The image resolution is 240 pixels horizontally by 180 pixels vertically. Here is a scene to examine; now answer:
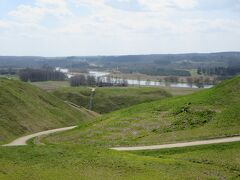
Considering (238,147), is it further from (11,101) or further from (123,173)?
(11,101)

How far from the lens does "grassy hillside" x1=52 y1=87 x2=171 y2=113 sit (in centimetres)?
13125

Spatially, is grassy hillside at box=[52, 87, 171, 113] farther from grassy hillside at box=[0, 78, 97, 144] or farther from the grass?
the grass

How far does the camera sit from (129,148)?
130 ft

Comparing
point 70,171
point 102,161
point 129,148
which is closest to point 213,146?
point 129,148

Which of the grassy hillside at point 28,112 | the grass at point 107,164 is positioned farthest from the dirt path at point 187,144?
the grassy hillside at point 28,112

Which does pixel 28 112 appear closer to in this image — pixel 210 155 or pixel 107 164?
pixel 107 164

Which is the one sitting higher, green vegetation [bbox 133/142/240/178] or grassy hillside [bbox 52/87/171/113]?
green vegetation [bbox 133/142/240/178]

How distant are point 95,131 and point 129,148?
10.3m

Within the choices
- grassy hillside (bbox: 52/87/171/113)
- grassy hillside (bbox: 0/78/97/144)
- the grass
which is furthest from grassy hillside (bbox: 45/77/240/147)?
grassy hillside (bbox: 52/87/171/113)

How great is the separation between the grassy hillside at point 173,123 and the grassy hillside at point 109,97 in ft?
242

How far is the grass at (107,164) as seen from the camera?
28094 millimetres

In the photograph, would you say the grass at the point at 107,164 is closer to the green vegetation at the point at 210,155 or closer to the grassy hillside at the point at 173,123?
the green vegetation at the point at 210,155

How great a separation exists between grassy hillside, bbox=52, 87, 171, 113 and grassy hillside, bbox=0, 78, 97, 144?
4206 cm

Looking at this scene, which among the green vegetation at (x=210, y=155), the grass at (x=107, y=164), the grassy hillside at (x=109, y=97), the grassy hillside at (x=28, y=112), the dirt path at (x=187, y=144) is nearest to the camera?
the grass at (x=107, y=164)
